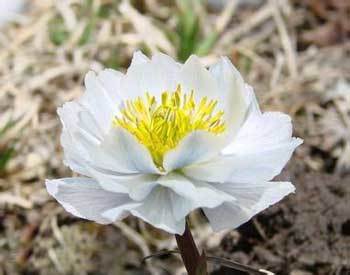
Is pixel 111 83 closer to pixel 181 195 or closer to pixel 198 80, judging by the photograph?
pixel 198 80

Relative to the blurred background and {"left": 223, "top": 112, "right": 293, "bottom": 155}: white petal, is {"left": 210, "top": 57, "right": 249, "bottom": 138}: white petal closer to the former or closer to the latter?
{"left": 223, "top": 112, "right": 293, "bottom": 155}: white petal

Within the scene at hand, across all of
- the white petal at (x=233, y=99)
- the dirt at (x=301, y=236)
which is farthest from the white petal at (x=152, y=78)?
the dirt at (x=301, y=236)

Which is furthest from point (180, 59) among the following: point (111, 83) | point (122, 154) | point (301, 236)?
point (122, 154)

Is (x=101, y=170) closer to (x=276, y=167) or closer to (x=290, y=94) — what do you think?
(x=276, y=167)

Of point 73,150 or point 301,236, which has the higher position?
point 73,150

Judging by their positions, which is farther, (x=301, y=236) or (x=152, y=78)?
(x=301, y=236)

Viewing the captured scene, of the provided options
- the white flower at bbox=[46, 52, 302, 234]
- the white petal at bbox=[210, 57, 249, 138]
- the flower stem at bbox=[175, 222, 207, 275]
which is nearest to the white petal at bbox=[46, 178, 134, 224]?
the white flower at bbox=[46, 52, 302, 234]

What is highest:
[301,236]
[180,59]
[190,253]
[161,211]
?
[161,211]
